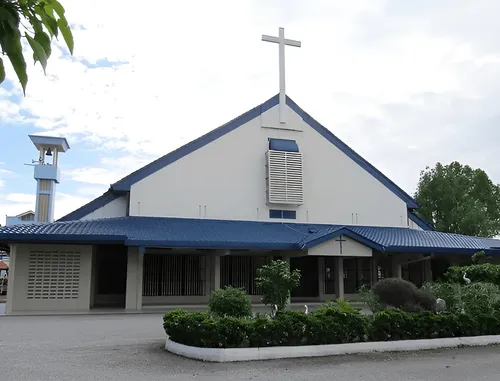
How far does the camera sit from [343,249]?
70.8 ft

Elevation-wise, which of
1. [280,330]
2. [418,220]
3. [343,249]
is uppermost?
[418,220]

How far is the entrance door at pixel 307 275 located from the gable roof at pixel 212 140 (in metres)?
5.77

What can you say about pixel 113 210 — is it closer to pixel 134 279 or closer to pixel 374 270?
pixel 134 279

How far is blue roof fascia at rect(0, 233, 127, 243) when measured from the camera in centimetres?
1864

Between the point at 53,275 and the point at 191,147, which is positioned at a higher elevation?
the point at 191,147

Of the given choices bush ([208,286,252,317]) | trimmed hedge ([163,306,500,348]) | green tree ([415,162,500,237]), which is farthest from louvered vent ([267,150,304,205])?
green tree ([415,162,500,237])

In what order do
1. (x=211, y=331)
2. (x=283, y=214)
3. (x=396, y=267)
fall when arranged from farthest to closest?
(x=396, y=267), (x=283, y=214), (x=211, y=331)

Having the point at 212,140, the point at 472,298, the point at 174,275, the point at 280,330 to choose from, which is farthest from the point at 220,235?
the point at 280,330

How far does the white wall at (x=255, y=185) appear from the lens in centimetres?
2272

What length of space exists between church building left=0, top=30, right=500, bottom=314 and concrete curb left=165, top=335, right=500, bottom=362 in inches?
372

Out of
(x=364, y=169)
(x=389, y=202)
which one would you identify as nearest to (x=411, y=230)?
(x=389, y=202)

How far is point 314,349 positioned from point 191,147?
48.6 feet

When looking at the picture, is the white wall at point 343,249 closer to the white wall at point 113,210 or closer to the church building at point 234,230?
the church building at point 234,230

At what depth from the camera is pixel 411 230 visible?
26.4 meters
